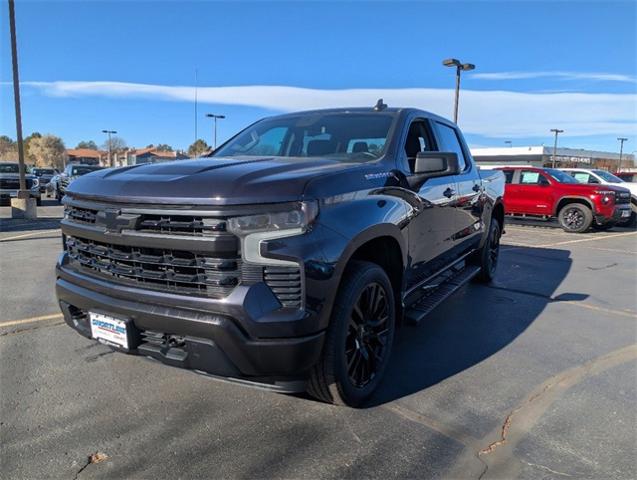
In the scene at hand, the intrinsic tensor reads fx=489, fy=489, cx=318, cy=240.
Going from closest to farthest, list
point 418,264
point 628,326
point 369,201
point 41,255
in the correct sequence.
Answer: point 369,201 → point 418,264 → point 628,326 → point 41,255

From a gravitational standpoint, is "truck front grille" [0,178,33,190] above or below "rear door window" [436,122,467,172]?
below

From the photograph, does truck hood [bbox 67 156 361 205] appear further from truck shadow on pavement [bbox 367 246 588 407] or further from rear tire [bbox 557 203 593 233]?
rear tire [bbox 557 203 593 233]

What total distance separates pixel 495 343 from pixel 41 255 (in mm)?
6955

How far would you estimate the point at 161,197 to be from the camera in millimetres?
2514

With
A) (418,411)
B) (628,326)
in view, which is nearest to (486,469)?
(418,411)

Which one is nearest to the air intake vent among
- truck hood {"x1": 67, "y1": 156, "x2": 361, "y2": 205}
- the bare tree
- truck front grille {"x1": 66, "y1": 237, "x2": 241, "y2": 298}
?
truck front grille {"x1": 66, "y1": 237, "x2": 241, "y2": 298}

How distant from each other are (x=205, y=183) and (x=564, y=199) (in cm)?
1356

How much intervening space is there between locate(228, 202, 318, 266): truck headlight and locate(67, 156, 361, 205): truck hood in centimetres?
8

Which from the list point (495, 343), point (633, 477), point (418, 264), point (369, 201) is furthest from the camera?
point (495, 343)

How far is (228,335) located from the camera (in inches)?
92.4

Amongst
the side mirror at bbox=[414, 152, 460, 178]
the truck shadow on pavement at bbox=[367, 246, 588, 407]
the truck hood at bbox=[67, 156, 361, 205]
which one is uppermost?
the side mirror at bbox=[414, 152, 460, 178]

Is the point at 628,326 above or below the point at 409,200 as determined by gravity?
below

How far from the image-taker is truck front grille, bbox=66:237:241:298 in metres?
2.42

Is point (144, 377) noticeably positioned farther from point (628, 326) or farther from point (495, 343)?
point (628, 326)
